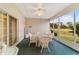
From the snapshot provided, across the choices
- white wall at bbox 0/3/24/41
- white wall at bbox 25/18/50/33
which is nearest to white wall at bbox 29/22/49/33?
white wall at bbox 25/18/50/33

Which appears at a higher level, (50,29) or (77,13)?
(77,13)

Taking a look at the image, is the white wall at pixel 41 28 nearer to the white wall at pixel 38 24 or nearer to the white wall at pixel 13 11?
the white wall at pixel 38 24

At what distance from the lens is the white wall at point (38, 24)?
12.2m

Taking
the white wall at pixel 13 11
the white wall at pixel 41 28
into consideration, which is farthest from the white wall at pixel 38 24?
the white wall at pixel 13 11

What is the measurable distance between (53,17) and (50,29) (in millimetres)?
1066

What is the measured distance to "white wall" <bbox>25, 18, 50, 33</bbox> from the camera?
12195 millimetres

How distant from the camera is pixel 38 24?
12484mm

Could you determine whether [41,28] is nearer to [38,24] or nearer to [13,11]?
[38,24]

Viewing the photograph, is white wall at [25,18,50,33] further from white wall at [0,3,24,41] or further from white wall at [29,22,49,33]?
white wall at [0,3,24,41]

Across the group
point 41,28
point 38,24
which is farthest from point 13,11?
point 41,28

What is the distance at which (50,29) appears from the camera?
11.9m
